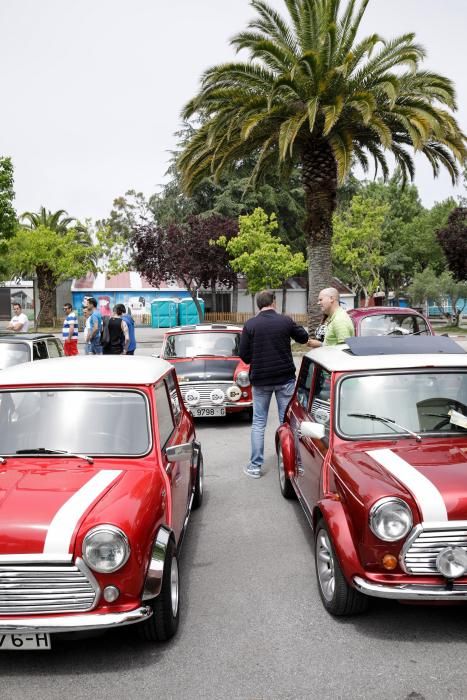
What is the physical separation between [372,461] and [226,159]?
16.7 metres

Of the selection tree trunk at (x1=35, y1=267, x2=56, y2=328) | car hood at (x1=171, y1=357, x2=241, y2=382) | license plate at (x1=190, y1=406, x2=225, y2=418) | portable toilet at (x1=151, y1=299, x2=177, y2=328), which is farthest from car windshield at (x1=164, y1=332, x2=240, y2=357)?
tree trunk at (x1=35, y1=267, x2=56, y2=328)

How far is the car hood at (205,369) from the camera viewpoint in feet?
31.4

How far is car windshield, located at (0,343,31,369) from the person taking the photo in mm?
9189

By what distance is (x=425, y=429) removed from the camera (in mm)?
4426

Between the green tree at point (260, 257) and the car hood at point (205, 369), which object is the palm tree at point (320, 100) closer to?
the car hood at point (205, 369)

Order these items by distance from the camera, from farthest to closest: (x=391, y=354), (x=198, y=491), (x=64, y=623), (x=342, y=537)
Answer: (x=198, y=491) → (x=391, y=354) → (x=342, y=537) → (x=64, y=623)

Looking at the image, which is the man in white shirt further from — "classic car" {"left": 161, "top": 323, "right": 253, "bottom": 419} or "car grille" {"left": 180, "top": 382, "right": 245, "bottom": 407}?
"car grille" {"left": 180, "top": 382, "right": 245, "bottom": 407}

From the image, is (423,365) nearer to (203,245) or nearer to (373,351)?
(373,351)

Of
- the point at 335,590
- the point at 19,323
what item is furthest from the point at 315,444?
the point at 19,323

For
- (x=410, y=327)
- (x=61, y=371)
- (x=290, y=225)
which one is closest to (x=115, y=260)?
(x=290, y=225)

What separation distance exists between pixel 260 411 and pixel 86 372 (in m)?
2.77

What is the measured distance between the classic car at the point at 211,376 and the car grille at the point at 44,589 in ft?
20.3

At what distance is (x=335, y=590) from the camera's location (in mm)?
3701

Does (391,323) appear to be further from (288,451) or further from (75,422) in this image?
(75,422)
